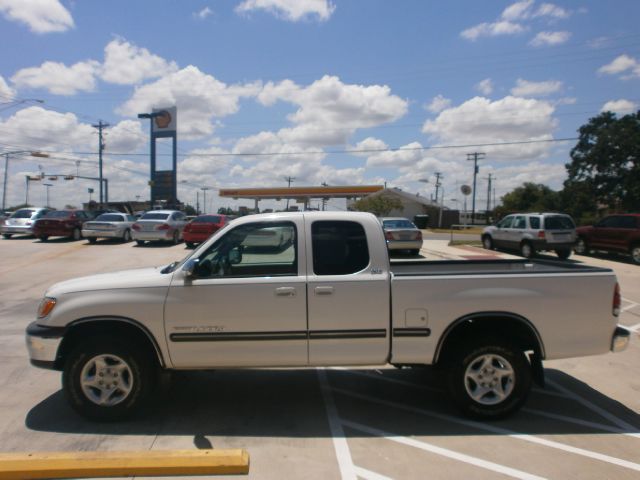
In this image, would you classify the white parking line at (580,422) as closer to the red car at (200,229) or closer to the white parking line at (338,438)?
the white parking line at (338,438)

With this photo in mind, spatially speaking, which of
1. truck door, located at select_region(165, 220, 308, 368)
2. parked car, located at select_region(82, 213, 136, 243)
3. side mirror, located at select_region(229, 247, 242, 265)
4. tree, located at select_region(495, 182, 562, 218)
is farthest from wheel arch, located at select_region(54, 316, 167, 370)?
tree, located at select_region(495, 182, 562, 218)

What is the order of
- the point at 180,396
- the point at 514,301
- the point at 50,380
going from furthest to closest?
the point at 50,380 < the point at 180,396 < the point at 514,301

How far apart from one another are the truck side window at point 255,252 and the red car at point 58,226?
21559 mm

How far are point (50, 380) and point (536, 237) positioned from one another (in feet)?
53.3

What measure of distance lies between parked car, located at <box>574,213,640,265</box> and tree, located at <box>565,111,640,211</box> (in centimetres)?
2942

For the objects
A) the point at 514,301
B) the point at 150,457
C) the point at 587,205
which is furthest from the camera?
the point at 587,205

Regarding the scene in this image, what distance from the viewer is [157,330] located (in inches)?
166

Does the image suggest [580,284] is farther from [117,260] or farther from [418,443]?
[117,260]

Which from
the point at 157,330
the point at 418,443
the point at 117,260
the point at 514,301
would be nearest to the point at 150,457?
the point at 157,330

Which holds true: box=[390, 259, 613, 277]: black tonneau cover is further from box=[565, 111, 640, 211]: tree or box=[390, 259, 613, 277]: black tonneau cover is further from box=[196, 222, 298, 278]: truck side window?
box=[565, 111, 640, 211]: tree

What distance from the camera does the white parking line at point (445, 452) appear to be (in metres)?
3.54

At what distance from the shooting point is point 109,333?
432 cm

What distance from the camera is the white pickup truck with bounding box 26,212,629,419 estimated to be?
423 cm

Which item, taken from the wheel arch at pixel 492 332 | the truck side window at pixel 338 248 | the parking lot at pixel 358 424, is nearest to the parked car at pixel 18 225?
the parking lot at pixel 358 424
